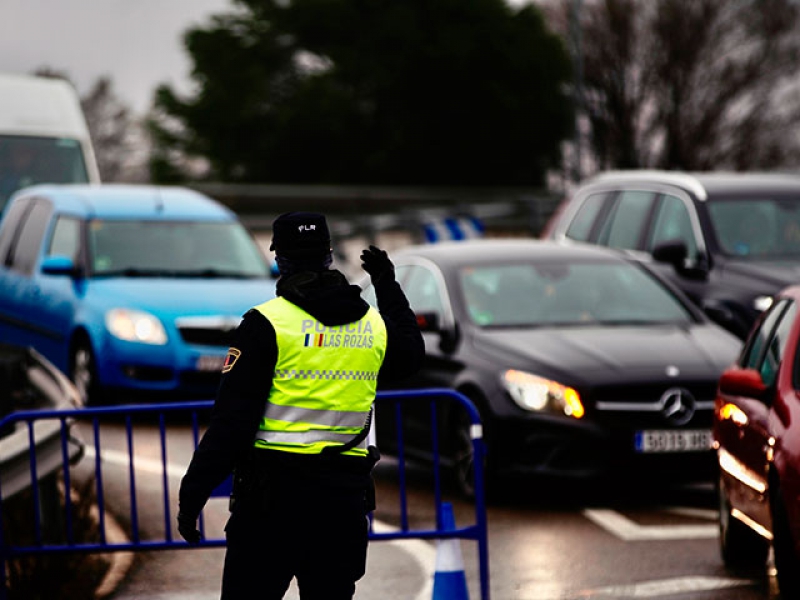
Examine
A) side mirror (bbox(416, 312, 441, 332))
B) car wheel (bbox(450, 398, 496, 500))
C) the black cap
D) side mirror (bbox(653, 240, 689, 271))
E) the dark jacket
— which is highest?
the black cap

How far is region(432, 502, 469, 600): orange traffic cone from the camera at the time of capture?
7.09 metres

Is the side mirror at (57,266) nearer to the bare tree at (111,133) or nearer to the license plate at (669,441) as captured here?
the license plate at (669,441)

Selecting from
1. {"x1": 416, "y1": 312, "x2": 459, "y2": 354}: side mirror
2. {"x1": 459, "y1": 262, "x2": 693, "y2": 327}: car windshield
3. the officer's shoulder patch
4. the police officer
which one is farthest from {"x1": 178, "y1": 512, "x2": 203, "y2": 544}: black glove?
{"x1": 459, "y1": 262, "x2": 693, "y2": 327}: car windshield

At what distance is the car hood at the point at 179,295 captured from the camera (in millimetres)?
13883

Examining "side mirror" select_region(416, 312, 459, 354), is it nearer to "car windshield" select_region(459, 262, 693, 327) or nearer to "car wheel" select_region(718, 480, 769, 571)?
"car windshield" select_region(459, 262, 693, 327)

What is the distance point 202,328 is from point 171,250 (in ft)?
5.39

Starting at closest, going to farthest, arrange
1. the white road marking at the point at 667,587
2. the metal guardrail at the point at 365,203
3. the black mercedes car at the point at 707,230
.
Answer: the white road marking at the point at 667,587, the black mercedes car at the point at 707,230, the metal guardrail at the point at 365,203

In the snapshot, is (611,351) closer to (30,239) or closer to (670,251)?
(670,251)

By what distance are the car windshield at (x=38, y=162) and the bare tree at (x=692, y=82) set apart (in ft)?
123

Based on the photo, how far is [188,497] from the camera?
492cm

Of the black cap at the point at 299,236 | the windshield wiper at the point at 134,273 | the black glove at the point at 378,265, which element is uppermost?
the black cap at the point at 299,236

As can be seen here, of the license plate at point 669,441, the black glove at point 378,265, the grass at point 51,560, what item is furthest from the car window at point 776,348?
the grass at point 51,560

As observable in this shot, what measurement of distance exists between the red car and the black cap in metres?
2.67

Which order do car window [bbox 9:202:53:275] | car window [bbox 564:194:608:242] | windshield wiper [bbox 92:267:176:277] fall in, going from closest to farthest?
1. windshield wiper [bbox 92:267:176:277]
2. car window [bbox 564:194:608:242]
3. car window [bbox 9:202:53:275]
